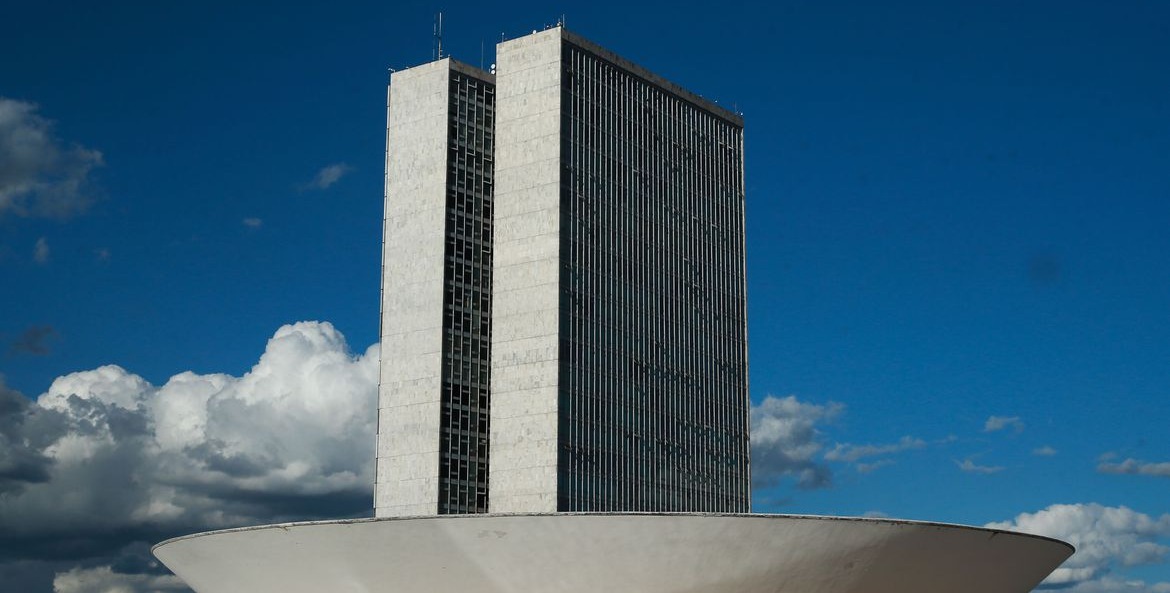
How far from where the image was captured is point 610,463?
110938 millimetres

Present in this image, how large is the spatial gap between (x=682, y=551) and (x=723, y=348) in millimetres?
48385

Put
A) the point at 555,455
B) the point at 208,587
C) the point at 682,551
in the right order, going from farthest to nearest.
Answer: the point at 555,455 → the point at 208,587 → the point at 682,551

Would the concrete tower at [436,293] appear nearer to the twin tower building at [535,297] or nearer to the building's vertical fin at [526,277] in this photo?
the twin tower building at [535,297]

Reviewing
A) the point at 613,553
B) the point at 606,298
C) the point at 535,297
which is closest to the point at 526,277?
the point at 535,297

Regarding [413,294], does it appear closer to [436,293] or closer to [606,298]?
[436,293]

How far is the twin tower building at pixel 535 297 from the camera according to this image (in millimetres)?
108750

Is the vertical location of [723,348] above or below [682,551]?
above

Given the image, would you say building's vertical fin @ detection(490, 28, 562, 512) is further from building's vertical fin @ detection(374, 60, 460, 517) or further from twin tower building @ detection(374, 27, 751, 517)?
building's vertical fin @ detection(374, 60, 460, 517)

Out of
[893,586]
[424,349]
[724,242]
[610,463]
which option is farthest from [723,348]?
[893,586]

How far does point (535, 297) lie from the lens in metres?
110

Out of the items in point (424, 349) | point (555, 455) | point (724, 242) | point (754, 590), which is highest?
point (724, 242)

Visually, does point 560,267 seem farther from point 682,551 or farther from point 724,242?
point 682,551

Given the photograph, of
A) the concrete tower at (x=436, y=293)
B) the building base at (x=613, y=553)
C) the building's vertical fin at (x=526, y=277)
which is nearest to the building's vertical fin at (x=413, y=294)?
the concrete tower at (x=436, y=293)

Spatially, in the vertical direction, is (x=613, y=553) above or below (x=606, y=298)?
below
